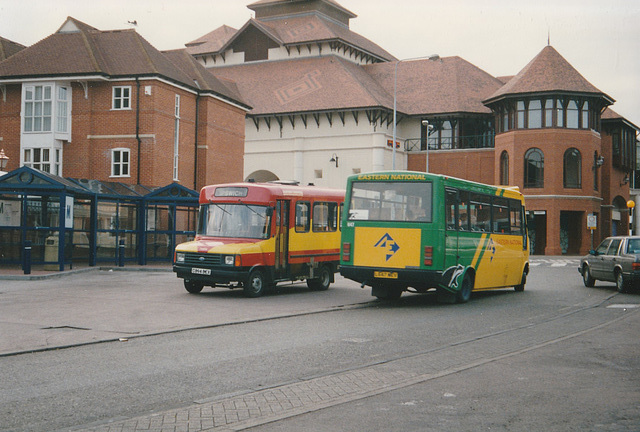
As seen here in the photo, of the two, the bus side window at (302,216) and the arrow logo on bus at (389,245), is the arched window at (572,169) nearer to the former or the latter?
the bus side window at (302,216)

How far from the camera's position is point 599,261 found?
76.5 feet

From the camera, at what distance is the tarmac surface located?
6547 mm

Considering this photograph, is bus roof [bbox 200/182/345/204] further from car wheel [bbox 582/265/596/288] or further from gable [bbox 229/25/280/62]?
gable [bbox 229/25/280/62]

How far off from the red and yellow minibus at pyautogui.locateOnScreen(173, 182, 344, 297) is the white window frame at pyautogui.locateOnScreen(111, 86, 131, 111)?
2104cm

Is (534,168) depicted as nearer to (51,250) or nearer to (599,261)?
(599,261)

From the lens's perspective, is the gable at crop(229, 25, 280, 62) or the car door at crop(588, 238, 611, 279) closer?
the car door at crop(588, 238, 611, 279)

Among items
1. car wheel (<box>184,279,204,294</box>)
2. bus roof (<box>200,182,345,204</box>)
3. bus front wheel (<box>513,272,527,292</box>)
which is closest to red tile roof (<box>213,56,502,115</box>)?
bus front wheel (<box>513,272,527,292</box>)

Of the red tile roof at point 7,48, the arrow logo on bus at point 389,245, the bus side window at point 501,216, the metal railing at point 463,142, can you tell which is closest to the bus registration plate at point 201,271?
the arrow logo on bus at point 389,245

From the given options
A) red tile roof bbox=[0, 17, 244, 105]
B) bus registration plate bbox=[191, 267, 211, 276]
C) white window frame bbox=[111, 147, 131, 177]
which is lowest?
bus registration plate bbox=[191, 267, 211, 276]

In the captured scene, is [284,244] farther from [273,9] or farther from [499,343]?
[273,9]

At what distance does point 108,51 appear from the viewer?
40.8 metres

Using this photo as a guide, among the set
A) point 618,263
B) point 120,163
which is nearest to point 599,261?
point 618,263

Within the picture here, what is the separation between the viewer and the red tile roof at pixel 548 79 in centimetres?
5447

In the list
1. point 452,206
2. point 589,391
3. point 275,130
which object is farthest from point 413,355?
point 275,130
